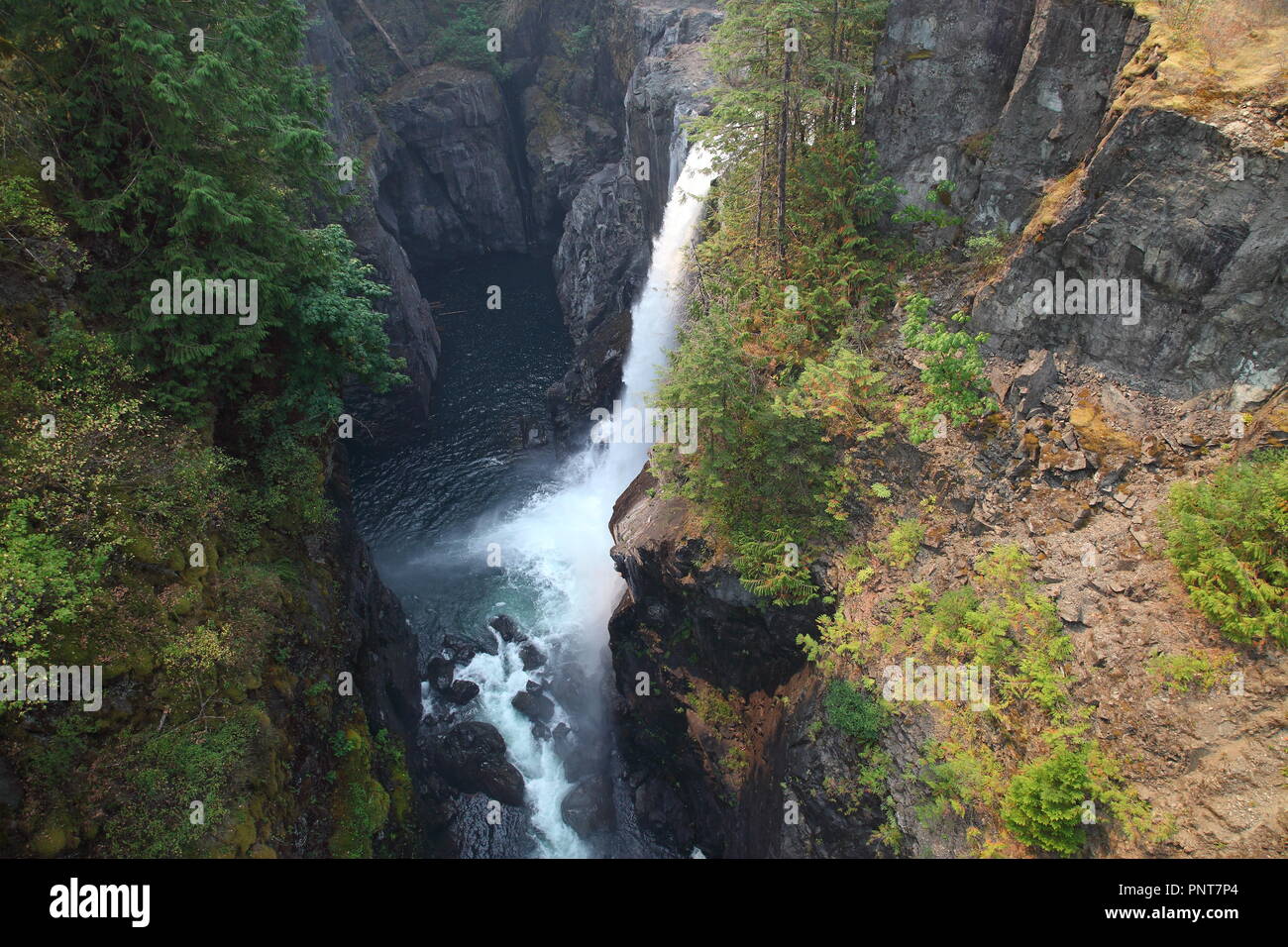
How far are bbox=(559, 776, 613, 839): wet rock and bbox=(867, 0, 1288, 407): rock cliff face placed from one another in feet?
68.5

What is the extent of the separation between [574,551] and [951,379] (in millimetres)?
22402

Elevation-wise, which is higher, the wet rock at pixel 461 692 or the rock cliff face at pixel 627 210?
the rock cliff face at pixel 627 210

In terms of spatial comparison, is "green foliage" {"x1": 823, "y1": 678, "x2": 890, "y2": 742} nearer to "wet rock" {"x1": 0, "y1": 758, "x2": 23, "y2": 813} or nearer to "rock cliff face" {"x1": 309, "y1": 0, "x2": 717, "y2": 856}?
"wet rock" {"x1": 0, "y1": 758, "x2": 23, "y2": 813}

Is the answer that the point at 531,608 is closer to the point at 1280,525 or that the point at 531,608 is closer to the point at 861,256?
the point at 861,256

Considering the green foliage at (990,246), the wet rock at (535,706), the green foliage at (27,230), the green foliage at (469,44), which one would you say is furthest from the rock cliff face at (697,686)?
the green foliage at (469,44)

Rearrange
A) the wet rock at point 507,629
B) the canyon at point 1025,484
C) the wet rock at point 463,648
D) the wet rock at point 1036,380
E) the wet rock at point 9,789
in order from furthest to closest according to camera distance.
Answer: the wet rock at point 507,629 → the wet rock at point 463,648 → the wet rock at point 1036,380 → the canyon at point 1025,484 → the wet rock at point 9,789

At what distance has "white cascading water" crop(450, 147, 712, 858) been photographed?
26.4m

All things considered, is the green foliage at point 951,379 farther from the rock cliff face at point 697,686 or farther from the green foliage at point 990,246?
the rock cliff face at point 697,686

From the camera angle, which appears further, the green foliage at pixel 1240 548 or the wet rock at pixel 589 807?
the wet rock at pixel 589 807

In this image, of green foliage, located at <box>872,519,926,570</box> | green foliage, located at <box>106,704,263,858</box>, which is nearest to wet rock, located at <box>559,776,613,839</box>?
green foliage, located at <box>106,704,263,858</box>

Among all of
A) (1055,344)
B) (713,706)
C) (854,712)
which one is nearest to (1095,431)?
(1055,344)

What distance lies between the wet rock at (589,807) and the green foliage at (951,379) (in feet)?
58.8

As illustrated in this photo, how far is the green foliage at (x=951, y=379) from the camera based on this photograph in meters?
16.6

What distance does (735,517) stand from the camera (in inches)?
765
